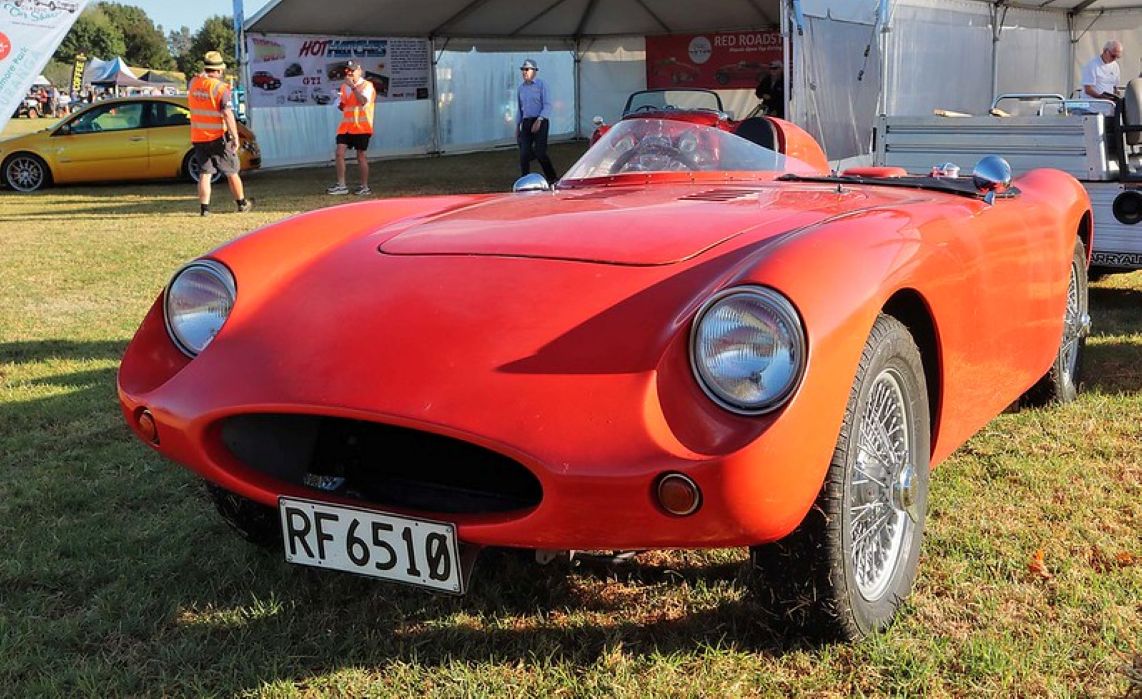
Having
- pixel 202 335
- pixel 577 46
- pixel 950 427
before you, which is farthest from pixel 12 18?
pixel 950 427

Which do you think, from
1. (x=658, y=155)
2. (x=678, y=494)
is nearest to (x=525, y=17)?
(x=658, y=155)

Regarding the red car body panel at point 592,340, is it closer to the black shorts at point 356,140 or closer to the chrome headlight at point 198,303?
the chrome headlight at point 198,303

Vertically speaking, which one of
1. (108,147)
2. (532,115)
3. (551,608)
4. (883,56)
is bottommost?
(551,608)

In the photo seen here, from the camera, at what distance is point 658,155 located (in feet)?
12.3

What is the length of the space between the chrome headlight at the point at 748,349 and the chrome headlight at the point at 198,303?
3.96 ft

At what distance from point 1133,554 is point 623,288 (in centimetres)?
163

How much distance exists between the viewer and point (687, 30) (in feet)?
73.4

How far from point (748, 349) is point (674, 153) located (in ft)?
6.27

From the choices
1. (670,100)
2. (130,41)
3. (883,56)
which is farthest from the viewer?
(130,41)

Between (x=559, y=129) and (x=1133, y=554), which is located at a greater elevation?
A: (x=559, y=129)

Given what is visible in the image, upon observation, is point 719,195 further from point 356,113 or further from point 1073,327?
point 356,113

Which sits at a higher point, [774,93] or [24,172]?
[774,93]

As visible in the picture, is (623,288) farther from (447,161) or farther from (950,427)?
(447,161)

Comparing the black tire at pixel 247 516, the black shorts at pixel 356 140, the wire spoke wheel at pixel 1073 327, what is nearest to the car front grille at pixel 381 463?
the black tire at pixel 247 516
